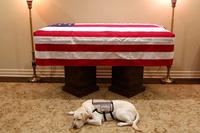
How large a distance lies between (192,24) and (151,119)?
5.56 feet

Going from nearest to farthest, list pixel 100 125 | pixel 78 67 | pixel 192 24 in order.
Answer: pixel 100 125 < pixel 78 67 < pixel 192 24

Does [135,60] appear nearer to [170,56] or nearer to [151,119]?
[170,56]

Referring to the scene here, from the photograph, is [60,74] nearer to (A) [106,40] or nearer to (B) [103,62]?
(B) [103,62]

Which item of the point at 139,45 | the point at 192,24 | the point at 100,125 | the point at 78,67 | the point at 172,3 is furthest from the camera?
the point at 192,24

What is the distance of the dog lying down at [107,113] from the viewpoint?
7.28 feet

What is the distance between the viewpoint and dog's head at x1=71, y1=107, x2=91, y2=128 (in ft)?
7.09

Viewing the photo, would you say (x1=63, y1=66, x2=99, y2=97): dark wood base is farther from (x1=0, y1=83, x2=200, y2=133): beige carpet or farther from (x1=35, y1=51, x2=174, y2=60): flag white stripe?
(x1=35, y1=51, x2=174, y2=60): flag white stripe

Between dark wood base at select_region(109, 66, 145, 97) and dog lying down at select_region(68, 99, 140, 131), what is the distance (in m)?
0.58

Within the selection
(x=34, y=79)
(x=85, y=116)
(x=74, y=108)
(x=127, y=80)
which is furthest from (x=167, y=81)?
(x=34, y=79)

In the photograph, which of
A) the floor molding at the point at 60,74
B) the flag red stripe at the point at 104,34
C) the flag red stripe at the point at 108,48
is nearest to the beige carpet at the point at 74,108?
the floor molding at the point at 60,74

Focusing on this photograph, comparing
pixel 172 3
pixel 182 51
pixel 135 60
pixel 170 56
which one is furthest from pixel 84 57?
pixel 182 51

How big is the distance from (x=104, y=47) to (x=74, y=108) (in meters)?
0.71

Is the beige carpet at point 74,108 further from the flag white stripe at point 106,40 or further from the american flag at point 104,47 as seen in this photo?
the flag white stripe at point 106,40

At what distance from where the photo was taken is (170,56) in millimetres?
2576
